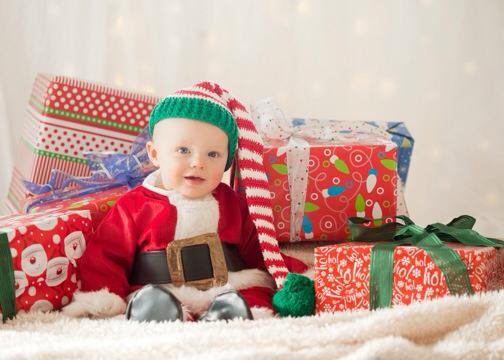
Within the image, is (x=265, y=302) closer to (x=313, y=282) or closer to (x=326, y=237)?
(x=313, y=282)

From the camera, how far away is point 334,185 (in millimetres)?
1516

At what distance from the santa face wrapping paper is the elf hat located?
0.29 meters

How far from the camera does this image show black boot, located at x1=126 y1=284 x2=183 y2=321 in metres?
1.10

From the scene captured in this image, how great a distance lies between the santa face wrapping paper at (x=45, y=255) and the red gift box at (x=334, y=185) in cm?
43

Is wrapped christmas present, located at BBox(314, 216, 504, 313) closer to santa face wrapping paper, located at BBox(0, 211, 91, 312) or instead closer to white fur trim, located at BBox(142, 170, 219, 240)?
white fur trim, located at BBox(142, 170, 219, 240)

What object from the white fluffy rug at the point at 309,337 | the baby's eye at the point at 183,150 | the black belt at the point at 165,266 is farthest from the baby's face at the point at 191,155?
the white fluffy rug at the point at 309,337

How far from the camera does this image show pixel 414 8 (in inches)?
90.7

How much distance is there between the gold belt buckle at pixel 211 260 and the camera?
1271 millimetres

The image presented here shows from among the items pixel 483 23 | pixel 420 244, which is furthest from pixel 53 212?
pixel 483 23

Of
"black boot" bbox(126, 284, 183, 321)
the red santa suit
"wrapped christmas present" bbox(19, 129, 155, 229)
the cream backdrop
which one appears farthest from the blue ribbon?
the cream backdrop

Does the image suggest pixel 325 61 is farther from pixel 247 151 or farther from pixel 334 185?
pixel 247 151

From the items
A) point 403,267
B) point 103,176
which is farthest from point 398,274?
point 103,176

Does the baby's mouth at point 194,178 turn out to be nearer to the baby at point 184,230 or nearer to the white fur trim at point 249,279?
the baby at point 184,230

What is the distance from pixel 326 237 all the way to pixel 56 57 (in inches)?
46.8
